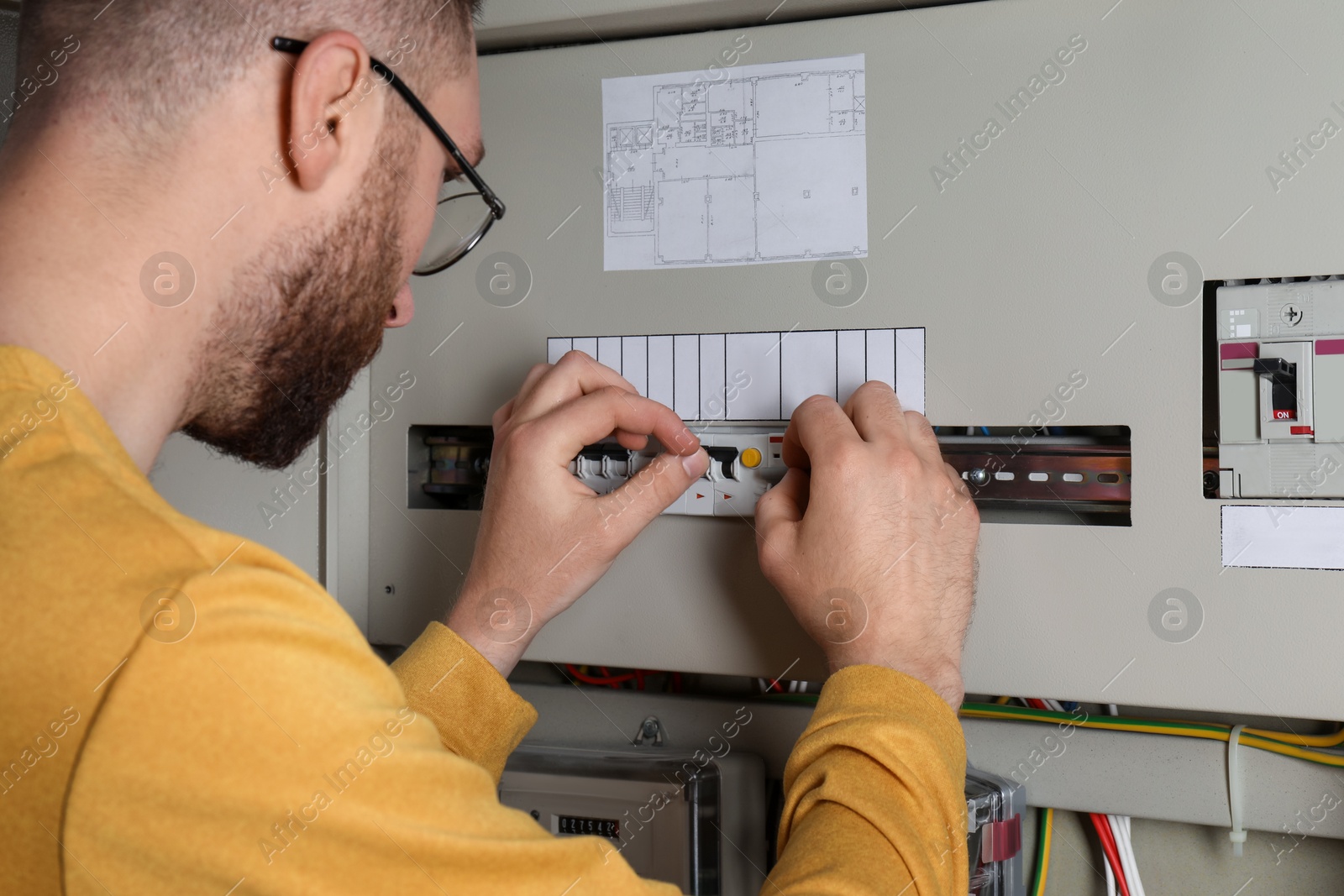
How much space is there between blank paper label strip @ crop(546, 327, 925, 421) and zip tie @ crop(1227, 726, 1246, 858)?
479 millimetres

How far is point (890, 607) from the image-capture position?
2.75 feet

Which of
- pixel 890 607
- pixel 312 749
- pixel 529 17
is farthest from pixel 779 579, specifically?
pixel 529 17

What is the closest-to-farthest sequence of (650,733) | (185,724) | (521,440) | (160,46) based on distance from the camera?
(185,724) < (160,46) < (521,440) < (650,733)

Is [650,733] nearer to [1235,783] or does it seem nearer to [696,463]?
[696,463]

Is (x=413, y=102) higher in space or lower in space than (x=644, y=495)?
higher

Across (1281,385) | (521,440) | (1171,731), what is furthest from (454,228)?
(1171,731)

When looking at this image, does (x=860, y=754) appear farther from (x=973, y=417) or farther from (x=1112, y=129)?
(x=1112, y=129)

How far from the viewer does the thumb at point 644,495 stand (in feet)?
3.08

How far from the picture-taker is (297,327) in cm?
74

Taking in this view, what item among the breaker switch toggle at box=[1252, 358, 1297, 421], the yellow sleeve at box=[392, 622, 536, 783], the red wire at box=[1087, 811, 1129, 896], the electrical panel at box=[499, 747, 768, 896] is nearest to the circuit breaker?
the breaker switch toggle at box=[1252, 358, 1297, 421]

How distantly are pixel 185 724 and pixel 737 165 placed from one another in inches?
29.1

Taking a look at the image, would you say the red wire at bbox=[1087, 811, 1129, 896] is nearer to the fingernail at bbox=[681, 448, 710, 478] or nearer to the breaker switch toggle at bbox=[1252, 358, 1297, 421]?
the breaker switch toggle at bbox=[1252, 358, 1297, 421]

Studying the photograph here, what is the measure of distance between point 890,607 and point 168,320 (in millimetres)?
604

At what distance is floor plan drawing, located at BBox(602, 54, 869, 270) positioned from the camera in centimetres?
96
